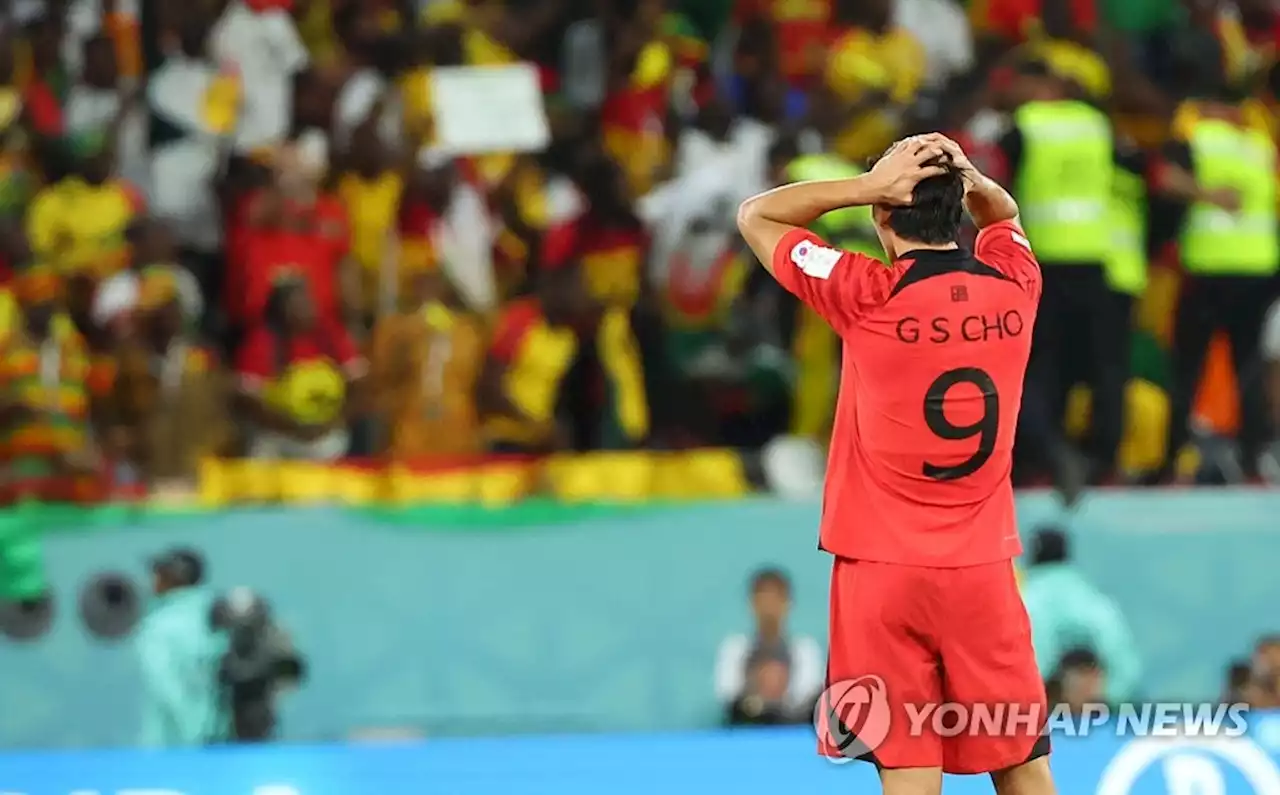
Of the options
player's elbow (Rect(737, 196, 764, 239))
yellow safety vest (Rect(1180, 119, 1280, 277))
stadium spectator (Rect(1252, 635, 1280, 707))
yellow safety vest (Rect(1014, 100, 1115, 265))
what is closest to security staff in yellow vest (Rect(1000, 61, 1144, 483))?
yellow safety vest (Rect(1014, 100, 1115, 265))

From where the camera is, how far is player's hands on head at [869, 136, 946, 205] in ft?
15.8

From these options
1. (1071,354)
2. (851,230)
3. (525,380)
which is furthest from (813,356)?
(525,380)

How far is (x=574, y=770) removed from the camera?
253 inches

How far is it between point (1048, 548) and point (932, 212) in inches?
152

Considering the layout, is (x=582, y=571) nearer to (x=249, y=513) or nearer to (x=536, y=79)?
(x=249, y=513)

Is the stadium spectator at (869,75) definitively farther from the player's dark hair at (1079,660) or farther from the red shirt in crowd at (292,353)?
the player's dark hair at (1079,660)

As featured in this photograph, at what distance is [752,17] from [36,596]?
4410mm

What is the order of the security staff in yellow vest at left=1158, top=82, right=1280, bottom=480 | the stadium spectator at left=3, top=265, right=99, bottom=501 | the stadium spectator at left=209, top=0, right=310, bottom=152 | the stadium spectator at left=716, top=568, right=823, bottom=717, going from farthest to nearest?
the stadium spectator at left=209, top=0, right=310, bottom=152, the security staff in yellow vest at left=1158, top=82, right=1280, bottom=480, the stadium spectator at left=3, top=265, right=99, bottom=501, the stadium spectator at left=716, top=568, right=823, bottom=717

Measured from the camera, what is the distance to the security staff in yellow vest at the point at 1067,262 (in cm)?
858

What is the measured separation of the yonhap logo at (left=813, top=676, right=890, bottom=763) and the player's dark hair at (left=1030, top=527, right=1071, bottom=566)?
369cm

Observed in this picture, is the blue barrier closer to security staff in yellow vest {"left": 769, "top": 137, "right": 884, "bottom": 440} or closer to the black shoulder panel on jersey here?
the black shoulder panel on jersey

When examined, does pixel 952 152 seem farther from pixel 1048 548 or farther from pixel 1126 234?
pixel 1126 234

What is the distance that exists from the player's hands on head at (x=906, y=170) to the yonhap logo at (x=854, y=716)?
107 centimetres

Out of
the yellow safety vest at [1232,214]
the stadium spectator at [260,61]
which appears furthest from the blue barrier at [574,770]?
the stadium spectator at [260,61]
